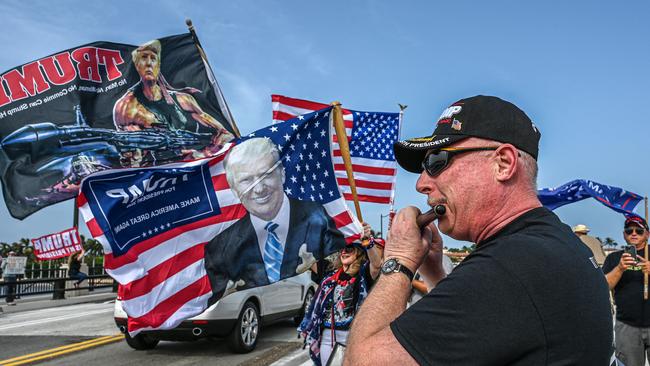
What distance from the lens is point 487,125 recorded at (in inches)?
63.1

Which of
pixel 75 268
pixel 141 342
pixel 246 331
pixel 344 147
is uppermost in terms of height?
pixel 344 147

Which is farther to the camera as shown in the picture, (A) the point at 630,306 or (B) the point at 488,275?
(A) the point at 630,306

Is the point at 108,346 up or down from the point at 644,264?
down

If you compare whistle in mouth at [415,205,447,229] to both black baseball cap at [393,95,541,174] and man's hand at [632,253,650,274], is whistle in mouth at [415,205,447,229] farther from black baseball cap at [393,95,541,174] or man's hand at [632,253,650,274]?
man's hand at [632,253,650,274]

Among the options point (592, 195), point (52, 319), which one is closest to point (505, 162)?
point (592, 195)

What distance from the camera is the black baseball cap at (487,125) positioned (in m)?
1.60

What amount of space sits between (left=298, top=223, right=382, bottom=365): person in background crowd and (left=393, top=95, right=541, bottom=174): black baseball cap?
12.8ft

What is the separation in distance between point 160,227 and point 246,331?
557 cm

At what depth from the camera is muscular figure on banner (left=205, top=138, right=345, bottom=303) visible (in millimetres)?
4613

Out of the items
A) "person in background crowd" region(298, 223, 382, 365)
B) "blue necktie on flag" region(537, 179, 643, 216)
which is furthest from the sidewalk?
"blue necktie on flag" region(537, 179, 643, 216)

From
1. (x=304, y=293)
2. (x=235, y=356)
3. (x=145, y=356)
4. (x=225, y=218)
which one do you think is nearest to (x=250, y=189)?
(x=225, y=218)

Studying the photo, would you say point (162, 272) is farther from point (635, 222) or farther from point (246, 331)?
point (246, 331)

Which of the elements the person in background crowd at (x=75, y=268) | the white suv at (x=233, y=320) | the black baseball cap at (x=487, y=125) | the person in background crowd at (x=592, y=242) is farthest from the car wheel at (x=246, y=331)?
the person in background crowd at (x=75, y=268)

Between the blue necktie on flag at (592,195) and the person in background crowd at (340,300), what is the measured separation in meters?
3.87
